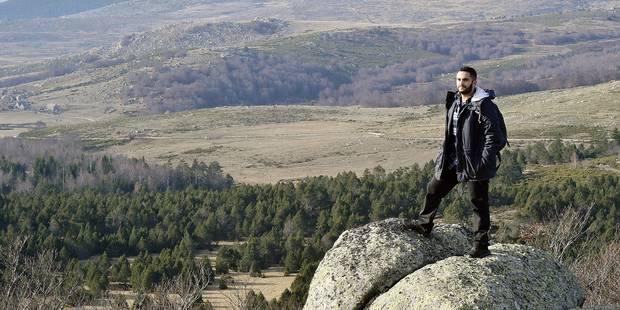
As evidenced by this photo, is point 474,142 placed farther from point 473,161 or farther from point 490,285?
point 490,285

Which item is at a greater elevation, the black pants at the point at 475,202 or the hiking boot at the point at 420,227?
the black pants at the point at 475,202

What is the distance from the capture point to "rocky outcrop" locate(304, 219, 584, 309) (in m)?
11.6

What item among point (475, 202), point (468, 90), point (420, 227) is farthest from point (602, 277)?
point (468, 90)

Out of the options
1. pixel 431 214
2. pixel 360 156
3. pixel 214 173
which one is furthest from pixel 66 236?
pixel 360 156

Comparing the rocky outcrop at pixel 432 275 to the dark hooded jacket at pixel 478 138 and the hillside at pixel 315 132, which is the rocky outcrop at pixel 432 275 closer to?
the dark hooded jacket at pixel 478 138

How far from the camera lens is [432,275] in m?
12.0

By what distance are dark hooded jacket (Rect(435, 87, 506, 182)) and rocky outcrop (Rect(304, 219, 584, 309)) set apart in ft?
4.99

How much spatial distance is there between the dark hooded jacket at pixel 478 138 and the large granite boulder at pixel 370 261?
60.8 inches

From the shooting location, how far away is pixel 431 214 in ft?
45.8

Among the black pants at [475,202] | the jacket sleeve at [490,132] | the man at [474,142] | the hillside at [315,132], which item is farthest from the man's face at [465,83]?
the hillside at [315,132]

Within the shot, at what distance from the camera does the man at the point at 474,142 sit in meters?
12.6

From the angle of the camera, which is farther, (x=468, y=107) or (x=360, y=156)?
(x=360, y=156)

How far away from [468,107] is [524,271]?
294cm

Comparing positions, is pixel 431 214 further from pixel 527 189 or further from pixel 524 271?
pixel 527 189
